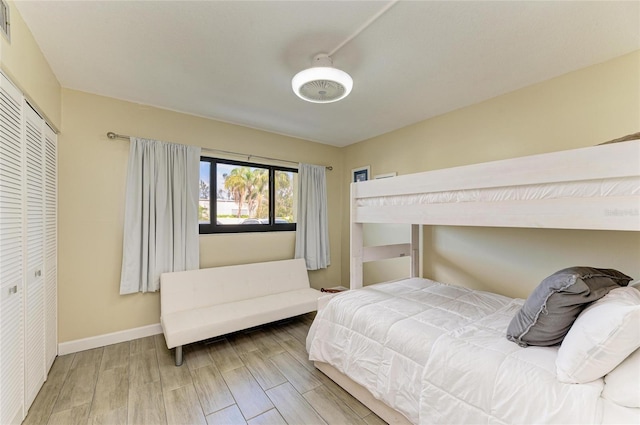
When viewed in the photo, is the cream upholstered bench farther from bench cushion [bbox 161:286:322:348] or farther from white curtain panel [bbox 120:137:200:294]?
white curtain panel [bbox 120:137:200:294]

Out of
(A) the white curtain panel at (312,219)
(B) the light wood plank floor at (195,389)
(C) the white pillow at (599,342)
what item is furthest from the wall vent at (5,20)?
(C) the white pillow at (599,342)

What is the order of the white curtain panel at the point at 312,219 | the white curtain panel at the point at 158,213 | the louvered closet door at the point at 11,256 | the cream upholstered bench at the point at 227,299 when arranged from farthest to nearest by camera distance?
the white curtain panel at the point at 312,219 → the white curtain panel at the point at 158,213 → the cream upholstered bench at the point at 227,299 → the louvered closet door at the point at 11,256

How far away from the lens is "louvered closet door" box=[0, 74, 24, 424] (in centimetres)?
137

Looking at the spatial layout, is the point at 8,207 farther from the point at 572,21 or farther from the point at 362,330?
the point at 572,21

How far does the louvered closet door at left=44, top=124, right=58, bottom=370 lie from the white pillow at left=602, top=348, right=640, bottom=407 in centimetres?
341

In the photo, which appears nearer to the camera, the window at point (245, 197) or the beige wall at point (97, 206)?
the beige wall at point (97, 206)

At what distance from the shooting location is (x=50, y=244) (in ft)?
7.13

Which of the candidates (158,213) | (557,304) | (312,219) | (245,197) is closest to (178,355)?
(158,213)

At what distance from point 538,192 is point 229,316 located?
2.56 m

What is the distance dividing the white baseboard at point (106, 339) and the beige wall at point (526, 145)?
3.02 metres

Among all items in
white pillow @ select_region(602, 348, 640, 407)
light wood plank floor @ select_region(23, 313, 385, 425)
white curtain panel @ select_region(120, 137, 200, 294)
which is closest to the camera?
white pillow @ select_region(602, 348, 640, 407)

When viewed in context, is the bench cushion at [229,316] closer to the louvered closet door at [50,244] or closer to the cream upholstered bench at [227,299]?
the cream upholstered bench at [227,299]

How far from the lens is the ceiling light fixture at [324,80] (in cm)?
170

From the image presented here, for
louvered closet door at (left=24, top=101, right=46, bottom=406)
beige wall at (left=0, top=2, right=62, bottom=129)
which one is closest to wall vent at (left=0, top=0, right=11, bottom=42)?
→ beige wall at (left=0, top=2, right=62, bottom=129)
